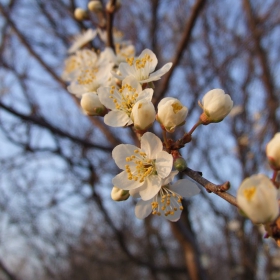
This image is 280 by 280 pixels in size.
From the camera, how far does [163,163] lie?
90cm

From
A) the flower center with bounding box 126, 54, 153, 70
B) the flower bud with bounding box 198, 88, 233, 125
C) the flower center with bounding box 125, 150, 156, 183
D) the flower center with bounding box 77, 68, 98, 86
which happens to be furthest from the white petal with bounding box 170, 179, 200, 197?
the flower center with bounding box 77, 68, 98, 86

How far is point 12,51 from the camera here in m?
3.83

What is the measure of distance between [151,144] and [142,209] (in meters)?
0.21

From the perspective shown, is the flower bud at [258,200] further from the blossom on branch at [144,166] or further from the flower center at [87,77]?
the flower center at [87,77]

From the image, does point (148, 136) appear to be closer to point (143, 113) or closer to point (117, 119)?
point (143, 113)

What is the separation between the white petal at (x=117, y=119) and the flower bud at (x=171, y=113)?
13 cm

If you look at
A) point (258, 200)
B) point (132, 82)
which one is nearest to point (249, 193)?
point (258, 200)

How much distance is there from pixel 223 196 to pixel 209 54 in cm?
392

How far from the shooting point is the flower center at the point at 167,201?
1010 mm

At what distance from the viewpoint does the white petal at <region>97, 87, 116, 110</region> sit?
1054mm

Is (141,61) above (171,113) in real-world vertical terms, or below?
above

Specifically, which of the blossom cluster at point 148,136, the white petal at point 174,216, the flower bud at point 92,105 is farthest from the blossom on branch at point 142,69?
the white petal at point 174,216

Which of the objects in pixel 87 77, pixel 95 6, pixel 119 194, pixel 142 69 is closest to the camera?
pixel 119 194

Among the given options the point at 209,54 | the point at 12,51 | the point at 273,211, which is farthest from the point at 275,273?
the point at 273,211
